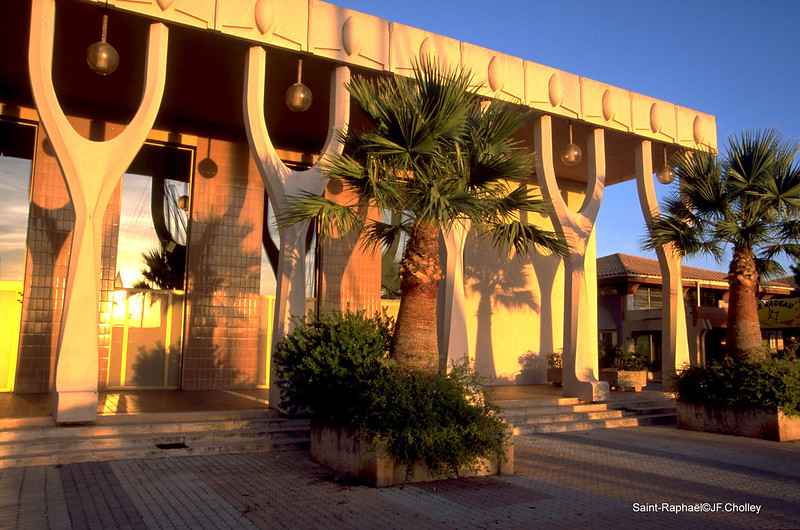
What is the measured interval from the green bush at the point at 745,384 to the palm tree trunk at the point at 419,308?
6464 mm

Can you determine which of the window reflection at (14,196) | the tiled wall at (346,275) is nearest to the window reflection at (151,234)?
the window reflection at (14,196)

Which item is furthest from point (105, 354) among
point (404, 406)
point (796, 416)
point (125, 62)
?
point (796, 416)

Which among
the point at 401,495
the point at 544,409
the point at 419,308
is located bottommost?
the point at 401,495

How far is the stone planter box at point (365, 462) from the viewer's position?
7473mm

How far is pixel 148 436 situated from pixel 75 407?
1122mm

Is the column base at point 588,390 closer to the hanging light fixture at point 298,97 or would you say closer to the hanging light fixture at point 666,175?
the hanging light fixture at point 666,175

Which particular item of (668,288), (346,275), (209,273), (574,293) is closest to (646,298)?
(668,288)

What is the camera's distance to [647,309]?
3145cm

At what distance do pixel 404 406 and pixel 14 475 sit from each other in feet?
15.5

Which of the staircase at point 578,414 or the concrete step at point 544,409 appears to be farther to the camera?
the concrete step at point 544,409

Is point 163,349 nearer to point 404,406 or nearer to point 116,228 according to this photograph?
point 116,228

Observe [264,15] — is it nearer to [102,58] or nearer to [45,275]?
[102,58]

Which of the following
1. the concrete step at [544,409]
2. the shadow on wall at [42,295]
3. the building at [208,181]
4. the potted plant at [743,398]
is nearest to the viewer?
the building at [208,181]

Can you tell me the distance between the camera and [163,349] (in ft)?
48.3
